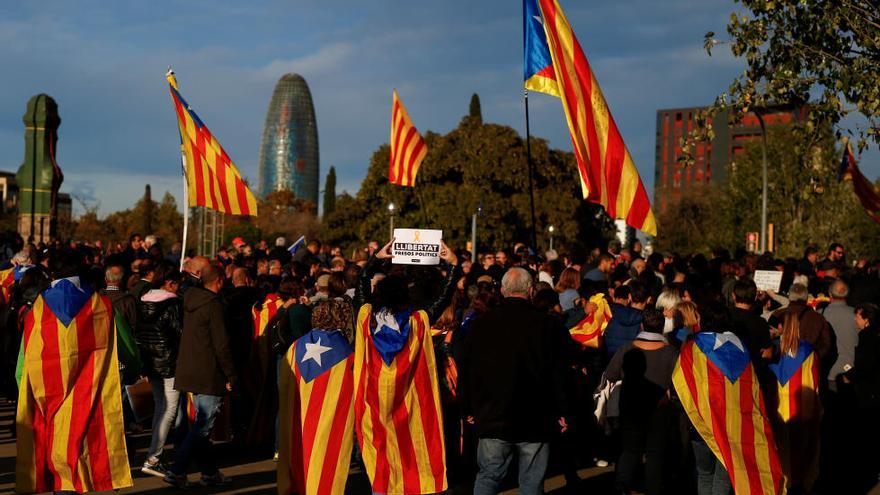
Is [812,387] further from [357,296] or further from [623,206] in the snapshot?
[357,296]

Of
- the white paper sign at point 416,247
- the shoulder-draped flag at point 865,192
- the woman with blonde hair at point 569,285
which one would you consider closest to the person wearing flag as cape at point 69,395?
the white paper sign at point 416,247

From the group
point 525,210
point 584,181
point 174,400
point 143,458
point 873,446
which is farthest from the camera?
point 525,210

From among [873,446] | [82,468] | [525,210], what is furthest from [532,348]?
[525,210]

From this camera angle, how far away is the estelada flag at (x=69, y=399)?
7.11 metres

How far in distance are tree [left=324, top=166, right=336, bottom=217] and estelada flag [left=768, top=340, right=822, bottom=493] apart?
105 m

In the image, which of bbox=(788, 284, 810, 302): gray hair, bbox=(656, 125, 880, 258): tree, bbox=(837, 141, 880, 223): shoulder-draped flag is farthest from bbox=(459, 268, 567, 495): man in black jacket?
bbox=(656, 125, 880, 258): tree

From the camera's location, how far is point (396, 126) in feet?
64.7

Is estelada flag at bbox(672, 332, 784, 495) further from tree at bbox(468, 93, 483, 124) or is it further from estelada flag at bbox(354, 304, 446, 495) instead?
tree at bbox(468, 93, 483, 124)

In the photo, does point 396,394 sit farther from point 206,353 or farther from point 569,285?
point 569,285

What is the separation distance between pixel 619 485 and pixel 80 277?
14.0ft

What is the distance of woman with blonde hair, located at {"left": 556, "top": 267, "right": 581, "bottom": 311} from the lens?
11.0 meters

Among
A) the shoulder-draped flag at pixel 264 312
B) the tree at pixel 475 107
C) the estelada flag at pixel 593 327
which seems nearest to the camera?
the estelada flag at pixel 593 327

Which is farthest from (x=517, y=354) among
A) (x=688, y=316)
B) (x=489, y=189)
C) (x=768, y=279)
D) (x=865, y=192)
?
(x=489, y=189)

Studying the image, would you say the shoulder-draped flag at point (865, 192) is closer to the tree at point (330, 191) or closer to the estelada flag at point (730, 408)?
the estelada flag at point (730, 408)
